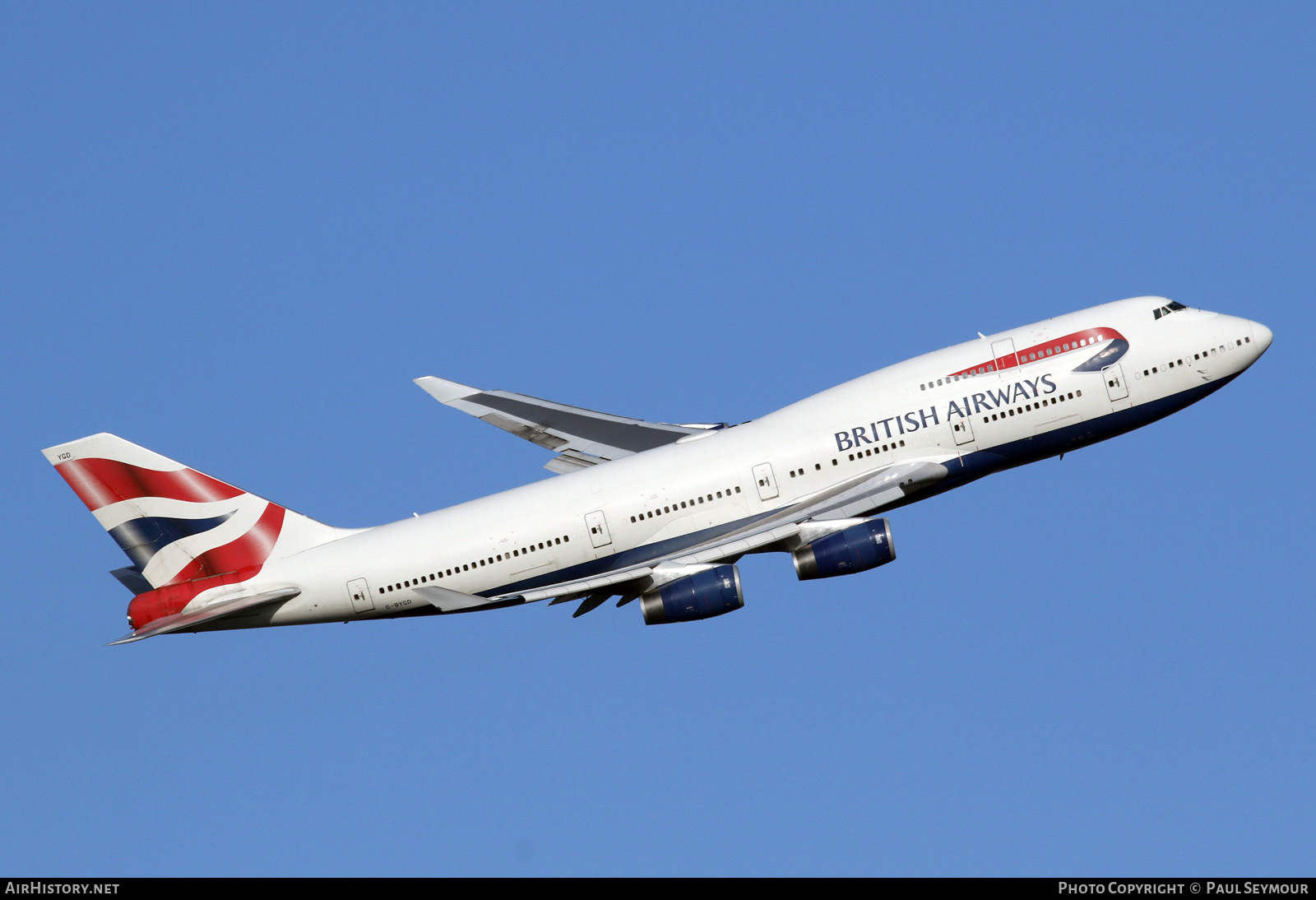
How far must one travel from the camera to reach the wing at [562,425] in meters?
65.2

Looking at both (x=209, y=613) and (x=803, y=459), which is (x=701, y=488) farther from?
(x=209, y=613)

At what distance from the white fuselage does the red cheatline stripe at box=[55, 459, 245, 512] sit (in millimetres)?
3886

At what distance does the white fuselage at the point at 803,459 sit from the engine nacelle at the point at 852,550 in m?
2.18

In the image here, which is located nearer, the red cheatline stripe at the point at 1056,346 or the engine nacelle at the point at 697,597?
the engine nacelle at the point at 697,597

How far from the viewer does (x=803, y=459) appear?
5722 centimetres

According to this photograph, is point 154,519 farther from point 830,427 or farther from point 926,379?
point 926,379

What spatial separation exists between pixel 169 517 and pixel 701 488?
1911 cm

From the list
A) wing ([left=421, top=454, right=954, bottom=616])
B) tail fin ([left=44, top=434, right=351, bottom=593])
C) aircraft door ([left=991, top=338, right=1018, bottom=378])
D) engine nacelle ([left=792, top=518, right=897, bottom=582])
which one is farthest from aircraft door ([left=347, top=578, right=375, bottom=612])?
aircraft door ([left=991, top=338, right=1018, bottom=378])

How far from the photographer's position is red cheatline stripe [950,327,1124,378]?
5744 centimetres

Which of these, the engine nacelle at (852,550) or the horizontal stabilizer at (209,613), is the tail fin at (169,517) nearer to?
the horizontal stabilizer at (209,613)

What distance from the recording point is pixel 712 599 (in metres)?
55.4

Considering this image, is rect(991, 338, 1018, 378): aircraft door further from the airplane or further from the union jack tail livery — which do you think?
the union jack tail livery

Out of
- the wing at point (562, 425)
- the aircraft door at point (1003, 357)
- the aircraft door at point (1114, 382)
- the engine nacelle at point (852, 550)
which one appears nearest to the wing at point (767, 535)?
the engine nacelle at point (852, 550)
